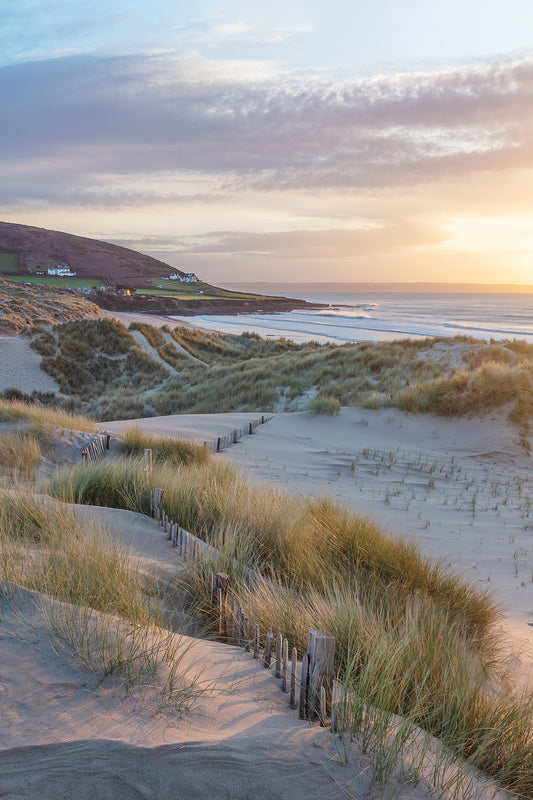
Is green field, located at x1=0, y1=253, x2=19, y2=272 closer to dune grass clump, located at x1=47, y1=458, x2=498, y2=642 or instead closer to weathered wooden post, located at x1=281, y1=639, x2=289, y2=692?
dune grass clump, located at x1=47, y1=458, x2=498, y2=642

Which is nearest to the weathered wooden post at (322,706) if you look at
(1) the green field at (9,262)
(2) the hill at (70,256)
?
(2) the hill at (70,256)

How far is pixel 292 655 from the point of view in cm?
222

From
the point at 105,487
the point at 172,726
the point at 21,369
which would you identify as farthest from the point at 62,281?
the point at 172,726

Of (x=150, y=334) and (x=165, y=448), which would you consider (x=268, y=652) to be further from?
(x=150, y=334)

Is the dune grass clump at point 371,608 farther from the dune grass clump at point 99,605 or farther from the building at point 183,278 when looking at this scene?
the building at point 183,278

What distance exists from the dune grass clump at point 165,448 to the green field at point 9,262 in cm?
8260

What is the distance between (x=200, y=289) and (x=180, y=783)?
321 ft

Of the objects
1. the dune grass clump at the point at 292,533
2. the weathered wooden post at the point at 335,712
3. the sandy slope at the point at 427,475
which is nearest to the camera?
the weathered wooden post at the point at 335,712

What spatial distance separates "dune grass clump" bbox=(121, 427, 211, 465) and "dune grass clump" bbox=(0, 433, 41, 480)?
131 cm

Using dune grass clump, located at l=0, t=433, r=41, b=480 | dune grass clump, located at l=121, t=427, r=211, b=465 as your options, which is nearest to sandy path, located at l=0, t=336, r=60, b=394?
dune grass clump, located at l=121, t=427, r=211, b=465

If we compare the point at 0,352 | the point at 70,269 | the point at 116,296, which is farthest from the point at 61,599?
the point at 70,269

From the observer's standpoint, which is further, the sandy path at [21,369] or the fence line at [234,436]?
the sandy path at [21,369]

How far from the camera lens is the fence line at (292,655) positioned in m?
1.82

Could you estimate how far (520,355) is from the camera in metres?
15.7
